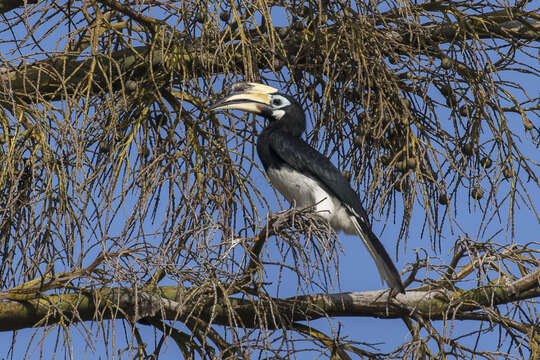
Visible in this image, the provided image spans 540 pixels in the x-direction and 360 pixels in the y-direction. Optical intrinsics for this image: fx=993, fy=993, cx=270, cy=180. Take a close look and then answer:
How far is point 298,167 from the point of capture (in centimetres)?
404

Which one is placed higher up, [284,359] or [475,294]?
[475,294]

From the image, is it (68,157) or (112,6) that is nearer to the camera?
(68,157)

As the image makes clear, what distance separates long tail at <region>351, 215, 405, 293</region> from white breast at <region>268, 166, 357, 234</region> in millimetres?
127

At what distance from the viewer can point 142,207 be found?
298cm

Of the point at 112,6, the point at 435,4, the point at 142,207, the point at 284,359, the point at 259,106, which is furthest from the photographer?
the point at 259,106

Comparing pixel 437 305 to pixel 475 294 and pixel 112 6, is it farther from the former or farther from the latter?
pixel 112 6

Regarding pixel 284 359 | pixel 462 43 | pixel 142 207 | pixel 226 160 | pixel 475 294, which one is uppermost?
pixel 462 43

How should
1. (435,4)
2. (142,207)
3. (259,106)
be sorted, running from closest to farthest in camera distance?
(142,207), (435,4), (259,106)

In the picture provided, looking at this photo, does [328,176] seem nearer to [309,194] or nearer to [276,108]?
[309,194]

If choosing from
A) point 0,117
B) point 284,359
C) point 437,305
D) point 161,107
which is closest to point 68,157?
point 0,117

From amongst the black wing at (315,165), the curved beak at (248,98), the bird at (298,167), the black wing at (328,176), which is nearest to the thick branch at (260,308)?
the black wing at (328,176)

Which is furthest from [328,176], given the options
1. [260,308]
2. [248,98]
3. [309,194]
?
[260,308]

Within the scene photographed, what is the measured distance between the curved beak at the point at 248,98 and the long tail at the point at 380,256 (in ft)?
2.04

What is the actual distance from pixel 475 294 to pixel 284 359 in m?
0.89
